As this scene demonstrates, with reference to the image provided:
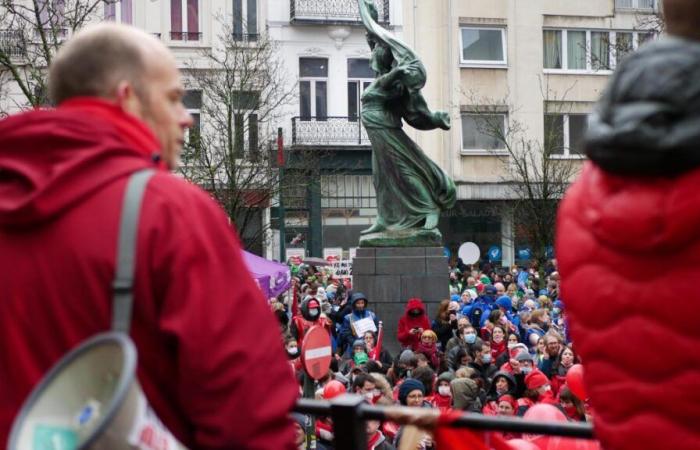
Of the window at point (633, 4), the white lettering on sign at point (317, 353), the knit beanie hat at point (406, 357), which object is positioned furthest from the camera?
the window at point (633, 4)

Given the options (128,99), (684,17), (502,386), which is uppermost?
(684,17)

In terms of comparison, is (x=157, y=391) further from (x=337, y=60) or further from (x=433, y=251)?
(x=337, y=60)

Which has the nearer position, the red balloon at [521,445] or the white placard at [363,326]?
the red balloon at [521,445]

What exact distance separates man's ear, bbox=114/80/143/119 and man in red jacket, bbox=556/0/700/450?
1007 mm

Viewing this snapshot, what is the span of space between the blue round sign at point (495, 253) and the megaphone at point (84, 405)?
37509mm

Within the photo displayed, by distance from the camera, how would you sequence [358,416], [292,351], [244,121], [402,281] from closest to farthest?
1. [358,416]
2. [292,351]
3. [402,281]
4. [244,121]

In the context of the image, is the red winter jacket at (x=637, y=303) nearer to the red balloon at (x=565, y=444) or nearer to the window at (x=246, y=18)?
the red balloon at (x=565, y=444)

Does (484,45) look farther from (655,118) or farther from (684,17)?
(655,118)

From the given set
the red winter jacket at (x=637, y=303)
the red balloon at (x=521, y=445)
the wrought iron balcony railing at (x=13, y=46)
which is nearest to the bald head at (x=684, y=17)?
the red winter jacket at (x=637, y=303)

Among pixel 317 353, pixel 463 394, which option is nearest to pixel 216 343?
pixel 463 394

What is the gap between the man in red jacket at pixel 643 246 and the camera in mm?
2561

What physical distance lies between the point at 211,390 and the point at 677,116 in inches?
46.0

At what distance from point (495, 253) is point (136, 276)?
37.5 m

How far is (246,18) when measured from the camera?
38719 millimetres
